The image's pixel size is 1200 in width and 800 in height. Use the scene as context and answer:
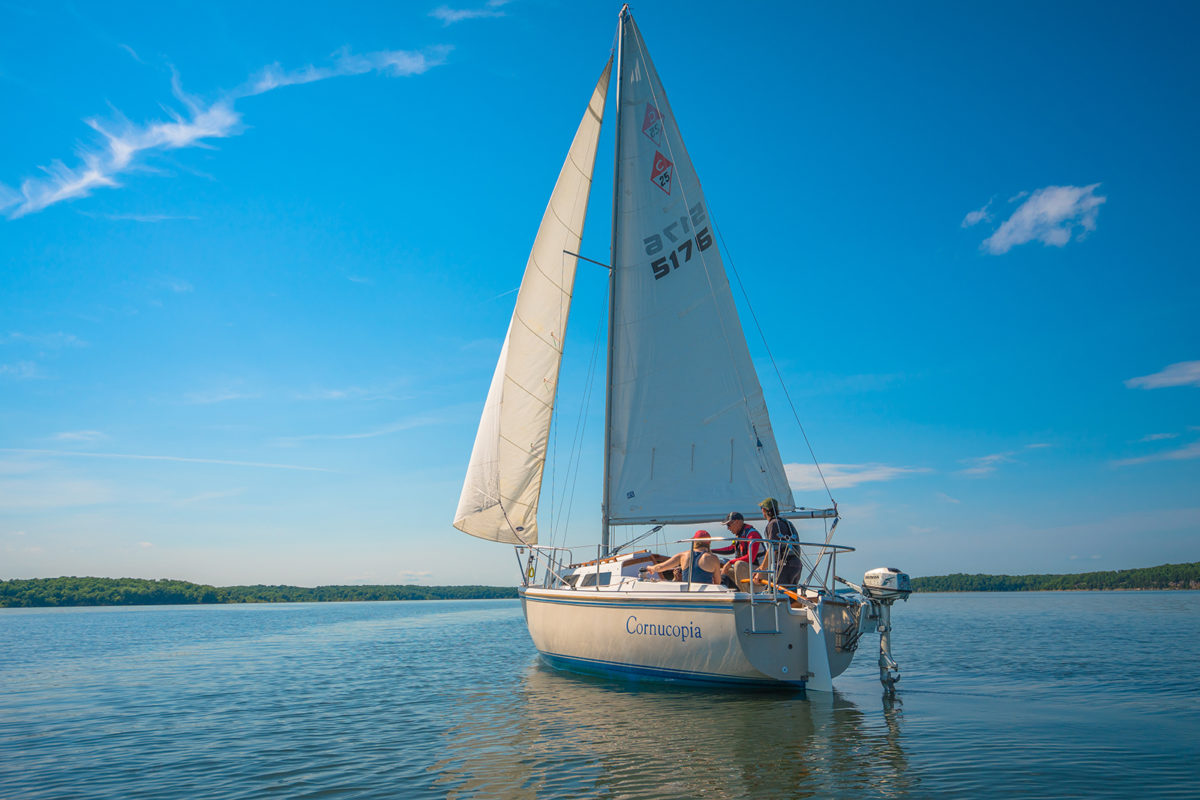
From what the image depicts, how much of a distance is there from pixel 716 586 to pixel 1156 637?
18238 mm

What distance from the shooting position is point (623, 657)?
1177 centimetres

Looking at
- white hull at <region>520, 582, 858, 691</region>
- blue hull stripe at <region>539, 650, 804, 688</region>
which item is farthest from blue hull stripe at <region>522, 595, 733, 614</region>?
blue hull stripe at <region>539, 650, 804, 688</region>

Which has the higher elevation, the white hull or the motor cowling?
the motor cowling

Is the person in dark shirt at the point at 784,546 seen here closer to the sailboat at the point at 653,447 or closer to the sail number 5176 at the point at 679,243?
the sailboat at the point at 653,447

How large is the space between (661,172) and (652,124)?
1102mm

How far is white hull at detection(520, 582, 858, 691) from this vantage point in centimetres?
998

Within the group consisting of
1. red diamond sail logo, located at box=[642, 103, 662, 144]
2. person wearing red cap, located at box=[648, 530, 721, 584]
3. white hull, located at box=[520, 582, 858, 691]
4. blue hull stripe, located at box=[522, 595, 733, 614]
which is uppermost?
red diamond sail logo, located at box=[642, 103, 662, 144]

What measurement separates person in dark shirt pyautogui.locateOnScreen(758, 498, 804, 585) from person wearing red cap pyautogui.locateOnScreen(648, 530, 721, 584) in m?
0.93

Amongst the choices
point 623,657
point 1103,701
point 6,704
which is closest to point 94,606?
point 6,704

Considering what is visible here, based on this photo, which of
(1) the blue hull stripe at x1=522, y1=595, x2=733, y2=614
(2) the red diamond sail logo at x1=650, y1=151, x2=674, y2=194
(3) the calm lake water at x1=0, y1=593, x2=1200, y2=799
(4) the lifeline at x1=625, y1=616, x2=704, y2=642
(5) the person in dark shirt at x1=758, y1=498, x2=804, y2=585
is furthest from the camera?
(2) the red diamond sail logo at x1=650, y1=151, x2=674, y2=194

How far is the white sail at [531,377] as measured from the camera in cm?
1638

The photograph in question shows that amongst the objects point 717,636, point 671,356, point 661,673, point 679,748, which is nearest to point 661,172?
point 671,356

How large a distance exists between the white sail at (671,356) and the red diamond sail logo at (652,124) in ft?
0.07

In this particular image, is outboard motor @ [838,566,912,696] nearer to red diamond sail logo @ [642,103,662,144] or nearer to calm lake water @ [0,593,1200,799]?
calm lake water @ [0,593,1200,799]
